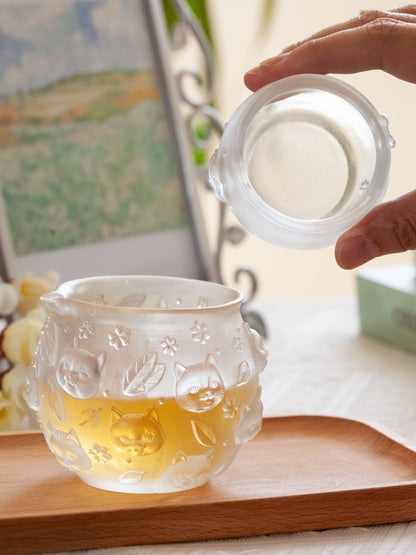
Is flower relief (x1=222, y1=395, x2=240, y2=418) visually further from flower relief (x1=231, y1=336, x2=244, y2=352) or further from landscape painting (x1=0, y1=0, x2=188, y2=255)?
landscape painting (x1=0, y1=0, x2=188, y2=255)

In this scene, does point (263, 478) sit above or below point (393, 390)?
above

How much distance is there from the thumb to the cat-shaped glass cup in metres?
0.08

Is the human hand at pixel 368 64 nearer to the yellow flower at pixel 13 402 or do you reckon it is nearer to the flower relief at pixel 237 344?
the flower relief at pixel 237 344

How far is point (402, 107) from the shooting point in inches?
82.8

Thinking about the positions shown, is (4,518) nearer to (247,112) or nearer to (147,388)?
(147,388)

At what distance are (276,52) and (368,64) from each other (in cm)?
177

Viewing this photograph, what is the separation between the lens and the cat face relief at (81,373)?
0.43m

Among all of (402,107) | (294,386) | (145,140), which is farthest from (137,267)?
(402,107)

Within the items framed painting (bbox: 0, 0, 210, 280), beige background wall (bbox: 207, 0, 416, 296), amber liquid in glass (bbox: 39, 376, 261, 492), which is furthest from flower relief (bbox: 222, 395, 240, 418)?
beige background wall (bbox: 207, 0, 416, 296)

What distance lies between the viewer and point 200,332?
17.3 inches

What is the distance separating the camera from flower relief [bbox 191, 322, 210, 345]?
1.43ft

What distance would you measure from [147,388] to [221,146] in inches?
5.8

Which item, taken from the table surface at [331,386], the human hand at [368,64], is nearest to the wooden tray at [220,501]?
the table surface at [331,386]

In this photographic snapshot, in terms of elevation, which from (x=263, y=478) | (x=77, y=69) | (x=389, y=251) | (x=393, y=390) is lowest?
(x=393, y=390)
